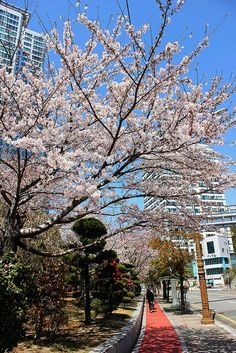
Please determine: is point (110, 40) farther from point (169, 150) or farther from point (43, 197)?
point (43, 197)

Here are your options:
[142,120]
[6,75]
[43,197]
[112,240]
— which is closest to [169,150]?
[142,120]

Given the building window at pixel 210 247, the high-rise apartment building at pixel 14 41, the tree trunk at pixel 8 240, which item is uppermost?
the building window at pixel 210 247

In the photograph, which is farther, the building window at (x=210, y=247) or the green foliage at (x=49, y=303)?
the building window at (x=210, y=247)

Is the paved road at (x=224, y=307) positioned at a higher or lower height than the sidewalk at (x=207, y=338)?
lower

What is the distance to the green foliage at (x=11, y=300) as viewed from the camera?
5293mm

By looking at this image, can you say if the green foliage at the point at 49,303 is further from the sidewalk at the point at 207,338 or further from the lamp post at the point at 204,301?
the lamp post at the point at 204,301

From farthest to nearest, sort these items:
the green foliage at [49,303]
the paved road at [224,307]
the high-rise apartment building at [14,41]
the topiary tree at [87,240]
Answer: the paved road at [224,307] → the topiary tree at [87,240] → the green foliage at [49,303] → the high-rise apartment building at [14,41]

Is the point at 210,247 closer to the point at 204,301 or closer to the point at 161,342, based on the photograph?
the point at 204,301

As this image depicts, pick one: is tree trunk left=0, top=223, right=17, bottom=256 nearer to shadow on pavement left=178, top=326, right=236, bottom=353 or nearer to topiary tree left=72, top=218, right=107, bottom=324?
topiary tree left=72, top=218, right=107, bottom=324

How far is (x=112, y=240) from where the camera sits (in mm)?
24203

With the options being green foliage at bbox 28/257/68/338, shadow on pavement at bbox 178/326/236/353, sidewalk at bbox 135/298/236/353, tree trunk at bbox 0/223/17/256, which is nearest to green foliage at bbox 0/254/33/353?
tree trunk at bbox 0/223/17/256

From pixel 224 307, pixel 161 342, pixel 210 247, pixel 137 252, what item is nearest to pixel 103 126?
pixel 161 342

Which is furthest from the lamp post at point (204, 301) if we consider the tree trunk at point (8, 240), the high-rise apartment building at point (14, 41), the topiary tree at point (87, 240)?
the high-rise apartment building at point (14, 41)

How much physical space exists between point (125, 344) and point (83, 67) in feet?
22.8
